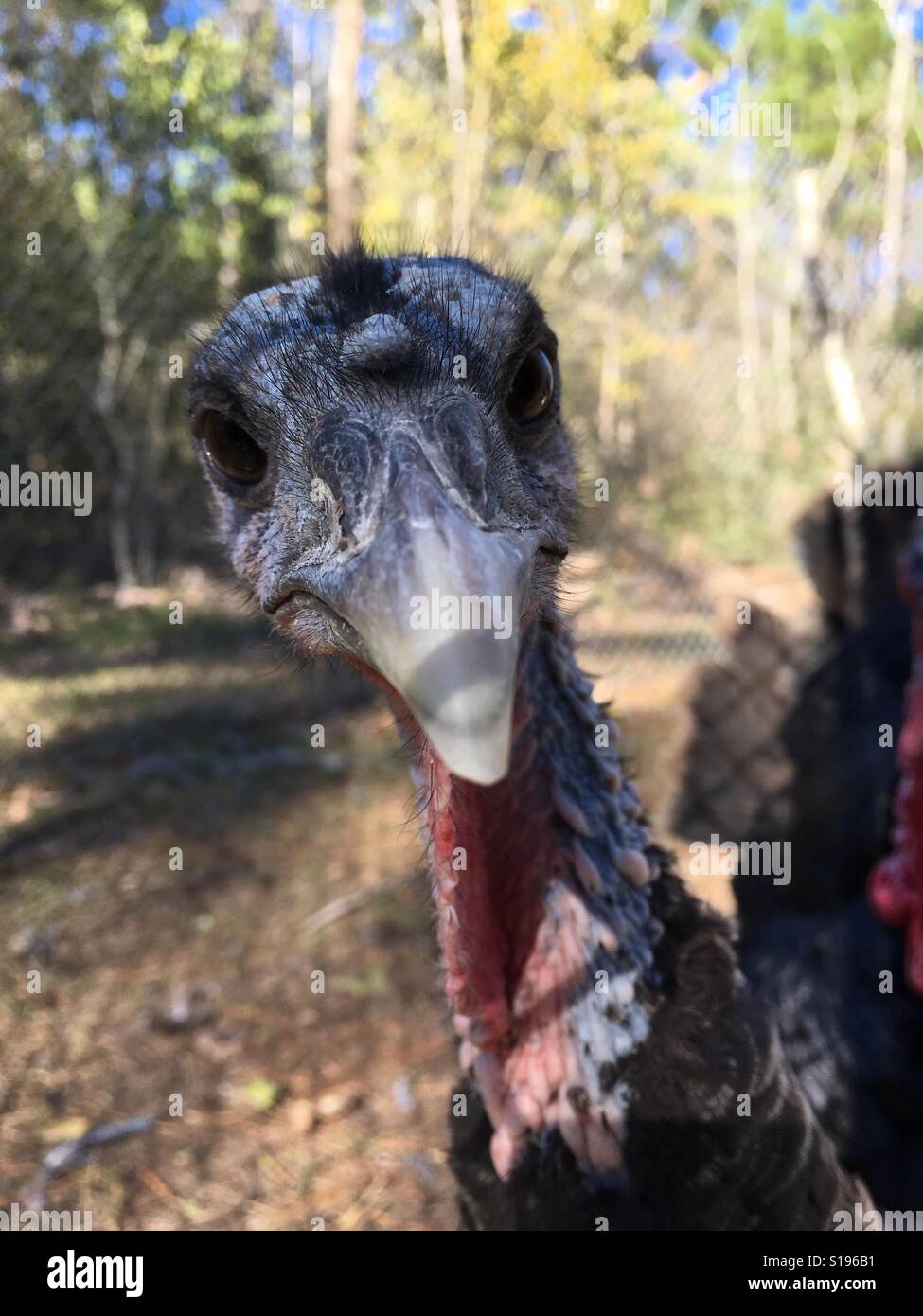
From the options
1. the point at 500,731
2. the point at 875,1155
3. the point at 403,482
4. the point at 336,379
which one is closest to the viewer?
the point at 500,731

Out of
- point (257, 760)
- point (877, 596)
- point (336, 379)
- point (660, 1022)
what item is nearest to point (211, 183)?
point (257, 760)

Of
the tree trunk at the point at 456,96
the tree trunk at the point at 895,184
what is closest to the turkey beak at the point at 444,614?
the tree trunk at the point at 456,96

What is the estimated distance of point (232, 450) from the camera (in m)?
1.34

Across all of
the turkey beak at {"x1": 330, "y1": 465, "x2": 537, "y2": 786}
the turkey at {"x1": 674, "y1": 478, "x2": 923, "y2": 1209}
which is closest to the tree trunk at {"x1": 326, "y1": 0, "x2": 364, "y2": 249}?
the turkey at {"x1": 674, "y1": 478, "x2": 923, "y2": 1209}

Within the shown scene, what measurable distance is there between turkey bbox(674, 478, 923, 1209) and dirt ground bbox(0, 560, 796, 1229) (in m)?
0.32

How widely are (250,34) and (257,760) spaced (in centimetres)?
389

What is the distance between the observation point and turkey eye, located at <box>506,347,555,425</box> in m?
1.29

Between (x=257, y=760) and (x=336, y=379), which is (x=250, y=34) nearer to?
(x=257, y=760)

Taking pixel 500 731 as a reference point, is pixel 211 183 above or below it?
above

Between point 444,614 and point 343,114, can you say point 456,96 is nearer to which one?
point 343,114

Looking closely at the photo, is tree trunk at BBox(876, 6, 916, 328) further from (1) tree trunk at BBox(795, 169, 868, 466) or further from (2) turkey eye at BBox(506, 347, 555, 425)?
(2) turkey eye at BBox(506, 347, 555, 425)

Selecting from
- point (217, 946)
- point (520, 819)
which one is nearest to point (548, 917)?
point (520, 819)

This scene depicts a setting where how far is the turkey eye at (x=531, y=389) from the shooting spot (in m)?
1.29
